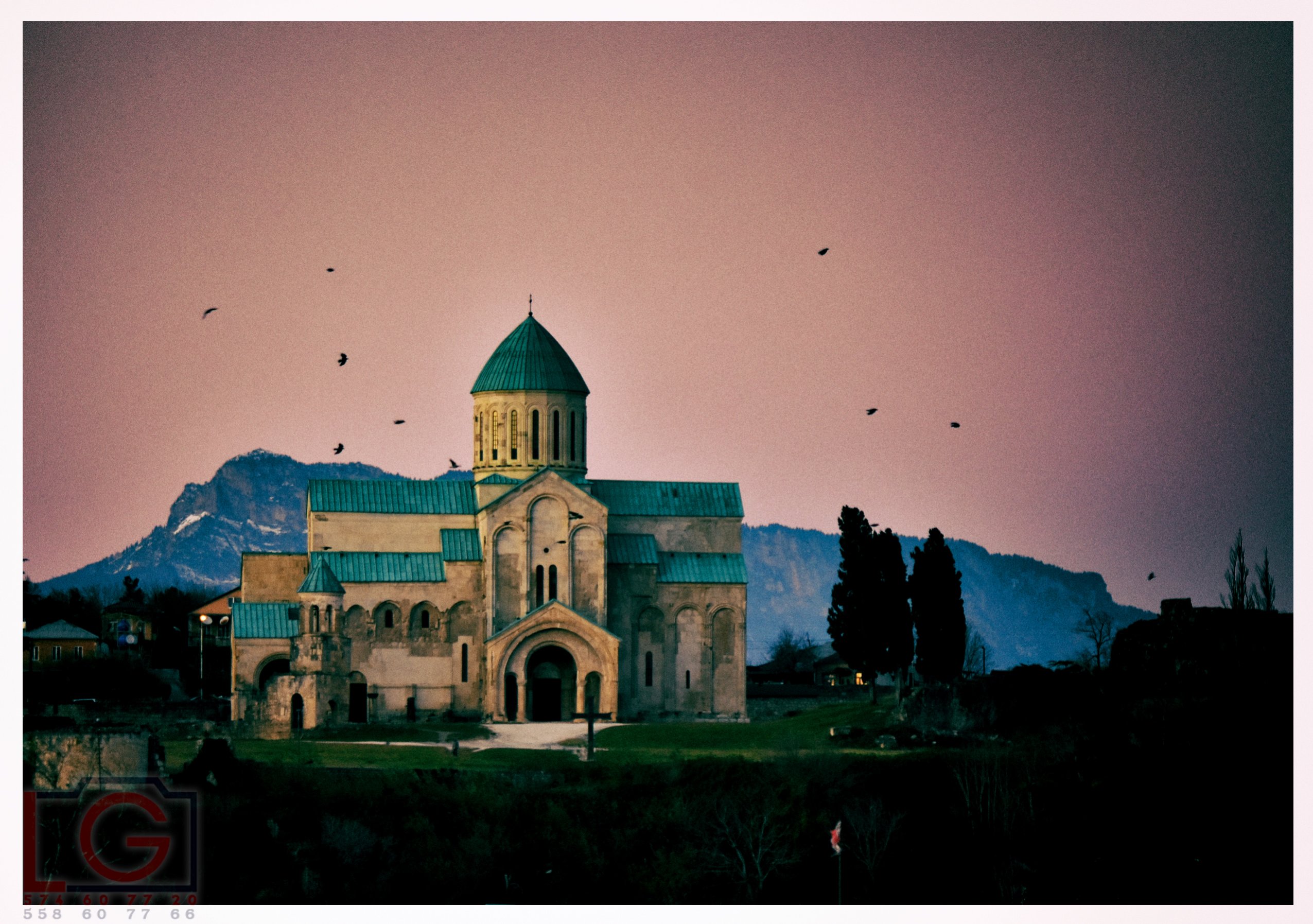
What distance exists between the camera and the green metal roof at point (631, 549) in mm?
59750

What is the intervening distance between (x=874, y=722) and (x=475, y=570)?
11964mm

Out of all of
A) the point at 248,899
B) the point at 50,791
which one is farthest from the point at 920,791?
the point at 50,791

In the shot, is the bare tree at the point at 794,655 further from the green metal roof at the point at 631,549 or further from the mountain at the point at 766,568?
the green metal roof at the point at 631,549


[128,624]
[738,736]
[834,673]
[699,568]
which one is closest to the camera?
[738,736]

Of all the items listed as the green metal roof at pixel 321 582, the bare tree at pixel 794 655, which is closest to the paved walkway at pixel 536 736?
the green metal roof at pixel 321 582

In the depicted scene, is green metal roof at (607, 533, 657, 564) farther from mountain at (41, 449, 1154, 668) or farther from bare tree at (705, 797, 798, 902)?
mountain at (41, 449, 1154, 668)

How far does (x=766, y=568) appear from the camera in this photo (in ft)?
532

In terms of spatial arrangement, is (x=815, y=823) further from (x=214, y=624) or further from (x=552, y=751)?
(x=214, y=624)

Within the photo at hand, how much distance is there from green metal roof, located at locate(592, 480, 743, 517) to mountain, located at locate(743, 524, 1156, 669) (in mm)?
82311

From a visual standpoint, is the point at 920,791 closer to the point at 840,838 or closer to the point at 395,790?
the point at 840,838

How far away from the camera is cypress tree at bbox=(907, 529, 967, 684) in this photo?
55531 millimetres

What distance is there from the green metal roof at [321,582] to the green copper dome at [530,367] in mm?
7551

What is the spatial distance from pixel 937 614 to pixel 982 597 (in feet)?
325

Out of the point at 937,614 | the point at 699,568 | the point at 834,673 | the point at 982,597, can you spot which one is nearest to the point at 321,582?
the point at 699,568
